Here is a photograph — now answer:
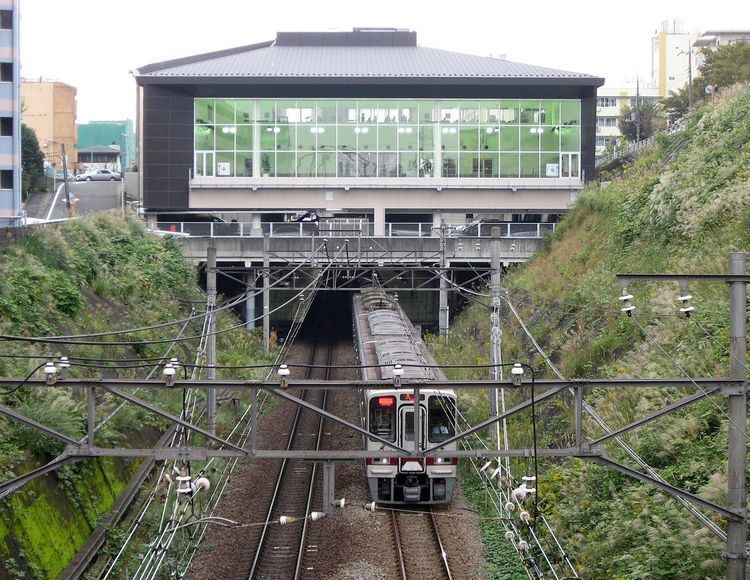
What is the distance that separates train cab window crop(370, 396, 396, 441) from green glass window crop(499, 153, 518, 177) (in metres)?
24.9

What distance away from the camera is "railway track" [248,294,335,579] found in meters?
12.6

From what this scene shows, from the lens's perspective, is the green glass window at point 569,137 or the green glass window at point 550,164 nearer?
the green glass window at point 550,164

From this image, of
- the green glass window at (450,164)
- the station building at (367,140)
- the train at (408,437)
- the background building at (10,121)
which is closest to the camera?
the train at (408,437)

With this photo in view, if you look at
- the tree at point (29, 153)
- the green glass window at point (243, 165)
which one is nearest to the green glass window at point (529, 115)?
the green glass window at point (243, 165)

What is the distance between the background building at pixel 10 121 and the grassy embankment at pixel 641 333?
15.3m

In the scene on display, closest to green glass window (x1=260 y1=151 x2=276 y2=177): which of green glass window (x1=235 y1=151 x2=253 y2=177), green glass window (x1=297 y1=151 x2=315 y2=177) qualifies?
green glass window (x1=235 y1=151 x2=253 y2=177)

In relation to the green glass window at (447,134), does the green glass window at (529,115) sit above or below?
above

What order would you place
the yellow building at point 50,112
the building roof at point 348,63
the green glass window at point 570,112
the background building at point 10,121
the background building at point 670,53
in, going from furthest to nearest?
the background building at point 670,53 < the yellow building at point 50,112 < the green glass window at point 570,112 < the building roof at point 348,63 < the background building at point 10,121

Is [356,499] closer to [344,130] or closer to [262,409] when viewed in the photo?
[262,409]

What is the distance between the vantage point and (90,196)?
56156mm

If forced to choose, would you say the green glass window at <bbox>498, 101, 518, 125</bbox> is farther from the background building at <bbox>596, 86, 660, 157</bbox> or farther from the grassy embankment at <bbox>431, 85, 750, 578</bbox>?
the background building at <bbox>596, 86, 660, 157</bbox>

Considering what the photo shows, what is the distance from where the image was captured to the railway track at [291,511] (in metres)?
12.6

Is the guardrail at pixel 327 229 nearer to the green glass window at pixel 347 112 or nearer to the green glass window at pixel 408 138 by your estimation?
the green glass window at pixel 408 138

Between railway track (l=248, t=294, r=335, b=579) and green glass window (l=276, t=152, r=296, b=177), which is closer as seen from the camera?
railway track (l=248, t=294, r=335, b=579)
